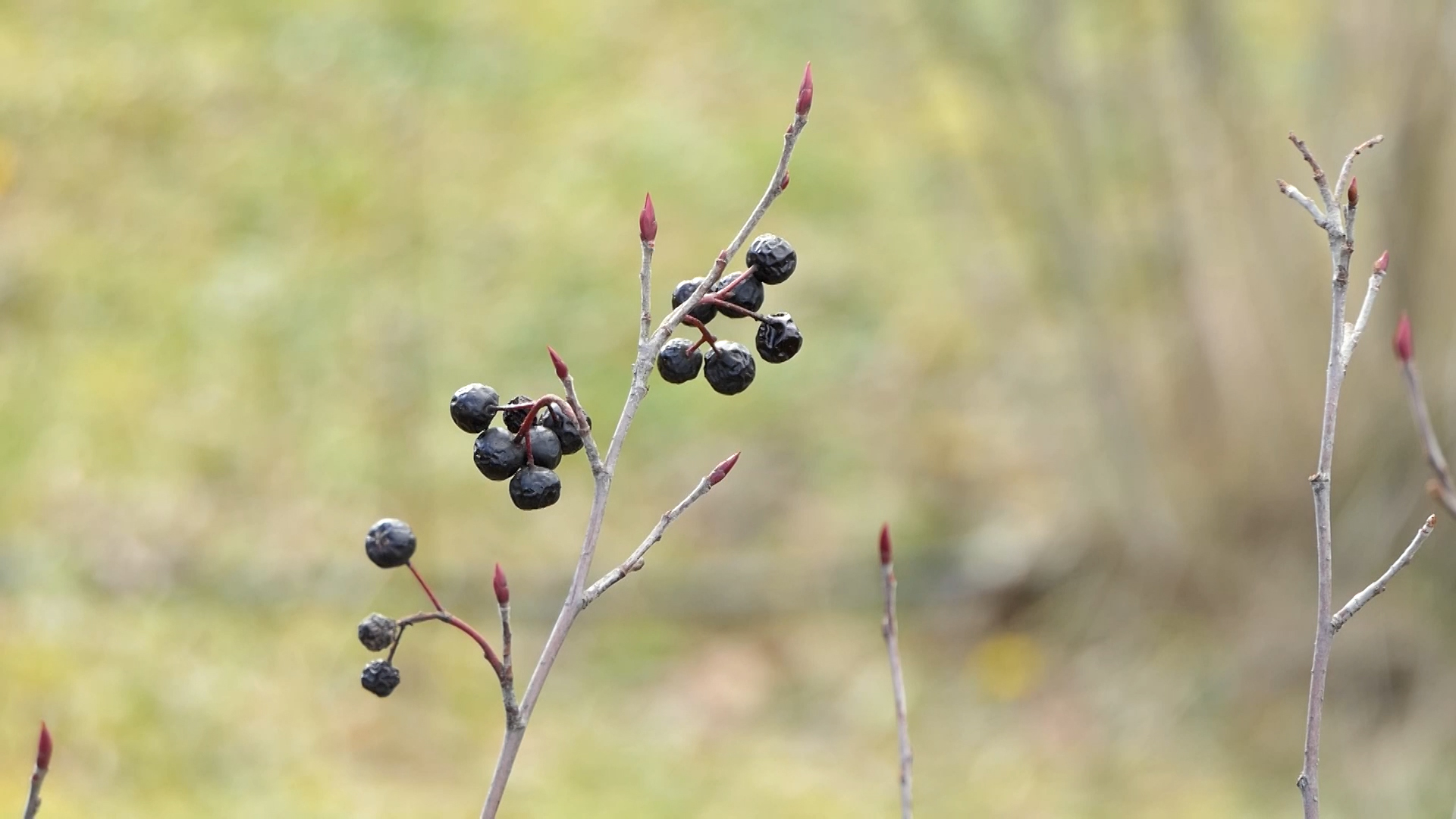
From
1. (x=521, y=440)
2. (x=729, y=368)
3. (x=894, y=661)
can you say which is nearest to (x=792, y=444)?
(x=894, y=661)

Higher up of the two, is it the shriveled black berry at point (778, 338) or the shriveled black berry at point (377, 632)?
the shriveled black berry at point (778, 338)

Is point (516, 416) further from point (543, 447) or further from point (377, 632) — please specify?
point (377, 632)

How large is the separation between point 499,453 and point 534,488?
0.03 meters

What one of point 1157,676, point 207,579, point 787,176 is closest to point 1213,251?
point 1157,676

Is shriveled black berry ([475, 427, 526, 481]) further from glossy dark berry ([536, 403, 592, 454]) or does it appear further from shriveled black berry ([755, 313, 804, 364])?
shriveled black berry ([755, 313, 804, 364])

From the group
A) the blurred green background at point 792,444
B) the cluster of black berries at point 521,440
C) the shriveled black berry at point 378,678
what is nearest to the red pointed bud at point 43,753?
the shriveled black berry at point 378,678

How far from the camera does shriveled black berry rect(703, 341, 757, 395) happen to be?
103 centimetres

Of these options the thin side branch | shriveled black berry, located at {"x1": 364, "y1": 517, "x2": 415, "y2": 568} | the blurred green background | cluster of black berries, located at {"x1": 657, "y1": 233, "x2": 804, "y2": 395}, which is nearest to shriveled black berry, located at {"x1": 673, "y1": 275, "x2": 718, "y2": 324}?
cluster of black berries, located at {"x1": 657, "y1": 233, "x2": 804, "y2": 395}

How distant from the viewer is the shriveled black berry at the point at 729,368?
1025mm

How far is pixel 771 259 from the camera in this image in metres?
1.00

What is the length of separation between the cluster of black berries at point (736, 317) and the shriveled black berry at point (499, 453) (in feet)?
0.35

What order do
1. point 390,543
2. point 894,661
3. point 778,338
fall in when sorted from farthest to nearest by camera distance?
1. point 894,661
2. point 778,338
3. point 390,543

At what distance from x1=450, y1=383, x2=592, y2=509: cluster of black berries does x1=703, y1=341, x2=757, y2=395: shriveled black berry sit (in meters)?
0.11

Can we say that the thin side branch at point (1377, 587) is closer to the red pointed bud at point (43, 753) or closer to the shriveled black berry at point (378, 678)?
the shriveled black berry at point (378, 678)
